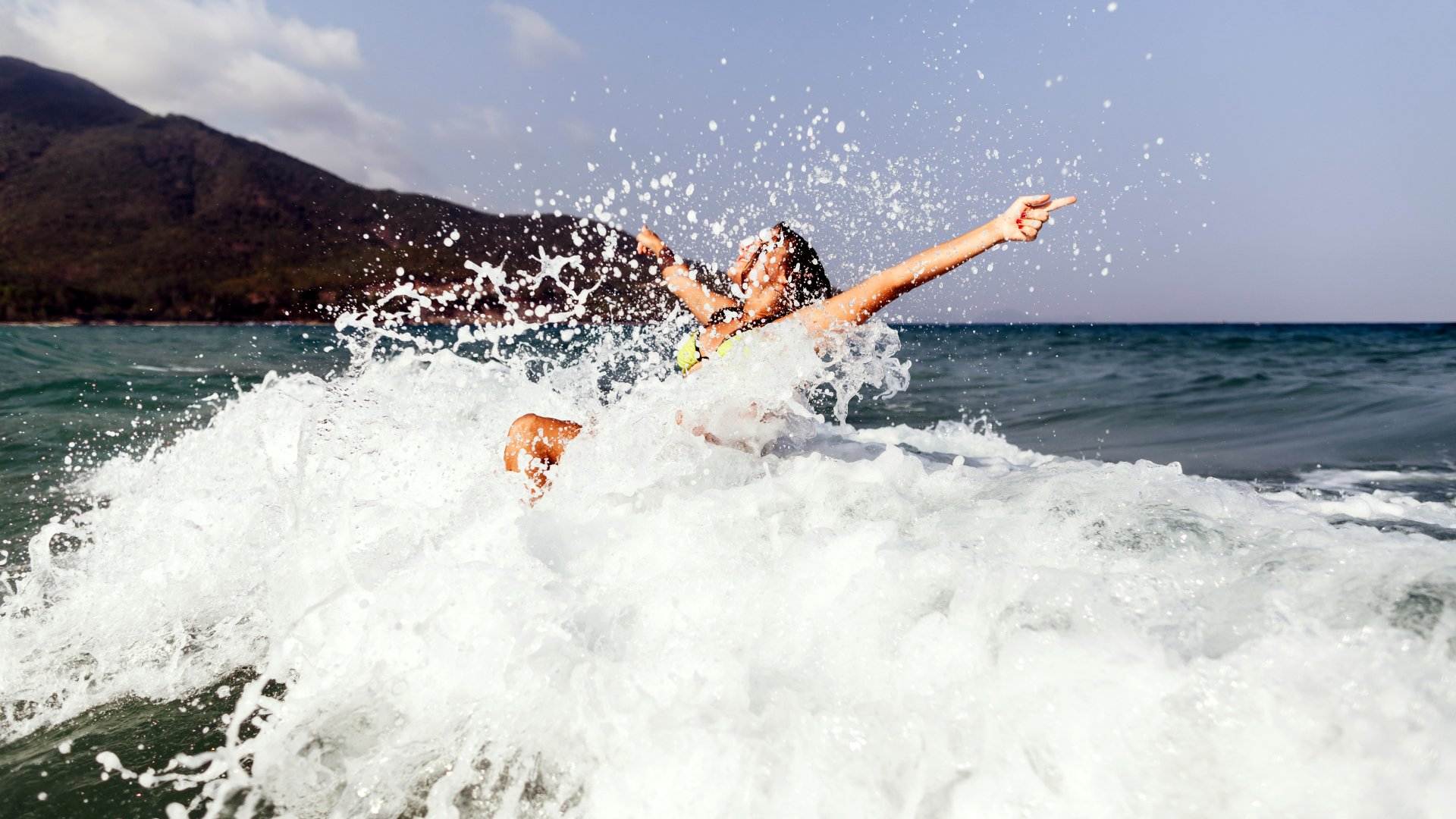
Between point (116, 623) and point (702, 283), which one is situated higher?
point (702, 283)

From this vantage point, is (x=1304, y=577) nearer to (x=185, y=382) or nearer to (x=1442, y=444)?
(x=1442, y=444)

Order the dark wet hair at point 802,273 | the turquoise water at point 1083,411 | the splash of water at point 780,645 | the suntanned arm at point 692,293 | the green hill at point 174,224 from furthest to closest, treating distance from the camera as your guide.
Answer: the green hill at point 174,224, the turquoise water at point 1083,411, the suntanned arm at point 692,293, the dark wet hair at point 802,273, the splash of water at point 780,645

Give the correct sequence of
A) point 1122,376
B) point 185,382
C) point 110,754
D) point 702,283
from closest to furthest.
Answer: point 110,754 → point 702,283 → point 185,382 → point 1122,376

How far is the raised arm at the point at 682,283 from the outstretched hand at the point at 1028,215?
2284 mm

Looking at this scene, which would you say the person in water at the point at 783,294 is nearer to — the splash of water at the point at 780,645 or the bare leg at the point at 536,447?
the bare leg at the point at 536,447

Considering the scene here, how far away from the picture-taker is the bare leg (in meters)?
3.71

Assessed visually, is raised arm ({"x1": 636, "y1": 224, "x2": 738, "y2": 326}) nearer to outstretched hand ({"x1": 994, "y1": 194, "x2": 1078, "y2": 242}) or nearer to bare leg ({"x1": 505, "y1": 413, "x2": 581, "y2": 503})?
bare leg ({"x1": 505, "y1": 413, "x2": 581, "y2": 503})

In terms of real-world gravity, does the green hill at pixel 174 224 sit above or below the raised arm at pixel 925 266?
above

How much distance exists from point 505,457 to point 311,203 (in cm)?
13722

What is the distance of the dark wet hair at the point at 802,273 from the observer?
4324 millimetres

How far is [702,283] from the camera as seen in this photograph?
552 centimetres

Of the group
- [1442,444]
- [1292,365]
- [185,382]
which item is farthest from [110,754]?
[1292,365]

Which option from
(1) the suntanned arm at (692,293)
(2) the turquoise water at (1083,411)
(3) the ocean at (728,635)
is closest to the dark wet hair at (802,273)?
(3) the ocean at (728,635)

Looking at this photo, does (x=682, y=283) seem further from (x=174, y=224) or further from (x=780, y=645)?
(x=174, y=224)
